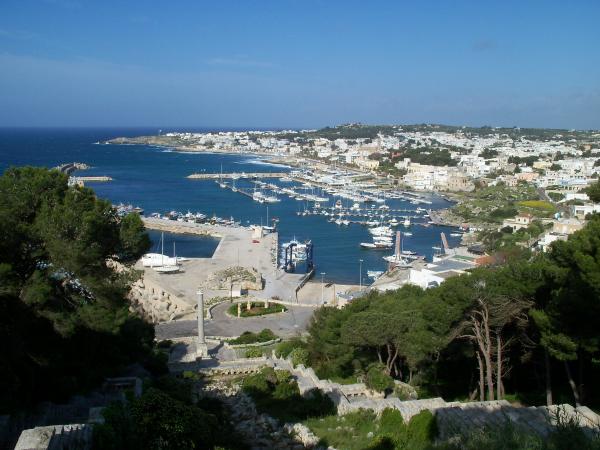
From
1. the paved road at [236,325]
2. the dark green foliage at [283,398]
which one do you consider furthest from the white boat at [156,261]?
the dark green foliage at [283,398]

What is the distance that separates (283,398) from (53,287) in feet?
11.0

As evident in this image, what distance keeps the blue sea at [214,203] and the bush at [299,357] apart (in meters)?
14.4

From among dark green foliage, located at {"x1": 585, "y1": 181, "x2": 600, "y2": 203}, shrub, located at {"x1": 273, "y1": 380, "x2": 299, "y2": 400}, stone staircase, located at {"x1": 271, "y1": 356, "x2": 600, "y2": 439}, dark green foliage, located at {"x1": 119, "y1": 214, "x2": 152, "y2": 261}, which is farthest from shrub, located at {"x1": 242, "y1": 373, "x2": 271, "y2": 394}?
dark green foliage, located at {"x1": 585, "y1": 181, "x2": 600, "y2": 203}

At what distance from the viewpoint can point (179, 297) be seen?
19453mm

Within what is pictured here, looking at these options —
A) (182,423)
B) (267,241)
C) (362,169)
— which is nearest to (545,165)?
(362,169)

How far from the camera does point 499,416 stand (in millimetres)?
5195

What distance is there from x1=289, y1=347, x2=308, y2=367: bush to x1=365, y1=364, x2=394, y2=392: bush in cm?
176

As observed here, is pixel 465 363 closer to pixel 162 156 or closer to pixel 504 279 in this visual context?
pixel 504 279

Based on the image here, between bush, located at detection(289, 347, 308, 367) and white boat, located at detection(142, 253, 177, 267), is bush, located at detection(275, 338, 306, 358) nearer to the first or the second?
bush, located at detection(289, 347, 308, 367)

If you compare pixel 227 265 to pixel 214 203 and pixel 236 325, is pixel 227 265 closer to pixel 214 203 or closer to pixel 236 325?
pixel 236 325

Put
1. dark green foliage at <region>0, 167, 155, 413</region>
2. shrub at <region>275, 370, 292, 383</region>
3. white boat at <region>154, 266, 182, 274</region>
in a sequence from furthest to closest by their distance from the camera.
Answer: white boat at <region>154, 266, 182, 274</region>, shrub at <region>275, 370, 292, 383</region>, dark green foliage at <region>0, 167, 155, 413</region>

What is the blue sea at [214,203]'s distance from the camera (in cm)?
2981

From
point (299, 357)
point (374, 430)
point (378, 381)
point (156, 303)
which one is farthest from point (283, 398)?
point (156, 303)

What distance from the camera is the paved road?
577 inches
